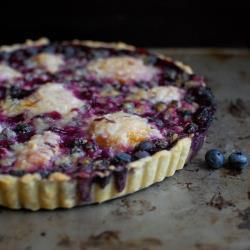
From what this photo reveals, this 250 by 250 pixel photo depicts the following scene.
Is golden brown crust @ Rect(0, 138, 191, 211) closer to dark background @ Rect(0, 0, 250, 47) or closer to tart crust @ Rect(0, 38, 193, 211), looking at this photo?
tart crust @ Rect(0, 38, 193, 211)

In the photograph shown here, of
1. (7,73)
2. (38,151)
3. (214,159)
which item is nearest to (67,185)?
(38,151)

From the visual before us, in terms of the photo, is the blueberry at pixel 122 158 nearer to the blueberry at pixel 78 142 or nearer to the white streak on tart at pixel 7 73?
the blueberry at pixel 78 142

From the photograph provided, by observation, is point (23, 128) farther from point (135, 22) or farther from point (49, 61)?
point (135, 22)

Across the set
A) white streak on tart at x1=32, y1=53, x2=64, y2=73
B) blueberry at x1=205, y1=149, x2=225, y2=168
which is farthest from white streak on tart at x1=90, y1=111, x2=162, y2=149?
white streak on tart at x1=32, y1=53, x2=64, y2=73

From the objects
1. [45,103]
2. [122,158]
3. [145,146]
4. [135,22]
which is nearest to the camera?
[122,158]

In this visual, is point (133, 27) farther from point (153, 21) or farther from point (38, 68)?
point (38, 68)

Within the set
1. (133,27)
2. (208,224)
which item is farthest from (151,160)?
(133,27)
